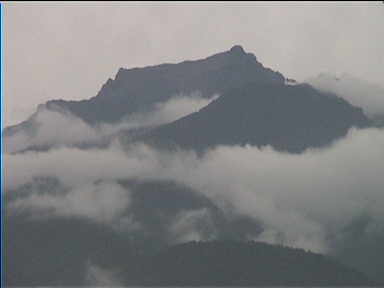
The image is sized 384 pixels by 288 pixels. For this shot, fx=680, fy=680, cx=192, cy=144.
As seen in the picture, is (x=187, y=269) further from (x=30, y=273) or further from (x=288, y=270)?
(x=30, y=273)

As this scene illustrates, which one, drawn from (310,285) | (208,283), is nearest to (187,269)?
(208,283)

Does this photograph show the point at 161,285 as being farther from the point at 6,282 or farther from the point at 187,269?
the point at 6,282

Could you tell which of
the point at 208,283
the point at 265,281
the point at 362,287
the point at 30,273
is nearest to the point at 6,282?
the point at 30,273

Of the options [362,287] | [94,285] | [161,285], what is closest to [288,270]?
[362,287]

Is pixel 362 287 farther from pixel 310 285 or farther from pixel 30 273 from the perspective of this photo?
pixel 30 273

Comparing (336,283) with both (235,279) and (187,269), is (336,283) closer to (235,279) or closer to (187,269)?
(235,279)

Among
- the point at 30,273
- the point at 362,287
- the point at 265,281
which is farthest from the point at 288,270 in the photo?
the point at 30,273
